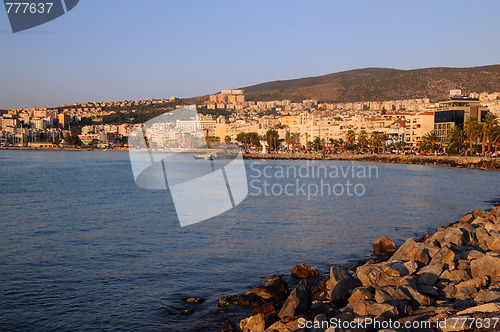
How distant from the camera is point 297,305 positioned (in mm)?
6398

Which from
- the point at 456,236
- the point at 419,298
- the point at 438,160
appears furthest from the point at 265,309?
the point at 438,160

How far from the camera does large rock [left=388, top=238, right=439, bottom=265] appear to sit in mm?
8945

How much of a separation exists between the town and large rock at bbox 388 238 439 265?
47006 mm

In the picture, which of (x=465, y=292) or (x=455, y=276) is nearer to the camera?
(x=465, y=292)

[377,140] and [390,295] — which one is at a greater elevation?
[390,295]

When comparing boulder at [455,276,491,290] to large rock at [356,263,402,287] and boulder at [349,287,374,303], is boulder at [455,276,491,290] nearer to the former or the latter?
large rock at [356,263,402,287]

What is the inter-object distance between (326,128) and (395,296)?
311ft

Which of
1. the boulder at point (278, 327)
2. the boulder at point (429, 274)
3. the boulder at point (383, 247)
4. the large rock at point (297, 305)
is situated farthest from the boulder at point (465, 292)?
the boulder at point (383, 247)

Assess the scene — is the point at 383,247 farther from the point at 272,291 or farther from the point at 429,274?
the point at 272,291

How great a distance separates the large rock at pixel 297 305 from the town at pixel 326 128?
50.6 m

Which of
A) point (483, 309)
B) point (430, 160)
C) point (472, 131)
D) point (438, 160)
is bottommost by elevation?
point (430, 160)

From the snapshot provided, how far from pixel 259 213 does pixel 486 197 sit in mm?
12581

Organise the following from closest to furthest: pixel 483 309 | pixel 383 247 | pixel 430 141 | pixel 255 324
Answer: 1. pixel 483 309
2. pixel 255 324
3. pixel 383 247
4. pixel 430 141

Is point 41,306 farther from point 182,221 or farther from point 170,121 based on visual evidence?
point 170,121
